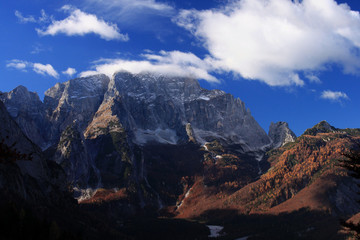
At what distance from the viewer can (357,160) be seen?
3916cm

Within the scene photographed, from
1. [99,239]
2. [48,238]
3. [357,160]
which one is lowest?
[99,239]

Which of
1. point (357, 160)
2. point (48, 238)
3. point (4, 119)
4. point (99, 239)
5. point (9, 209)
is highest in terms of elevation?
point (4, 119)

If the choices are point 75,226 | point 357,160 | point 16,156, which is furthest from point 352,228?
point 75,226

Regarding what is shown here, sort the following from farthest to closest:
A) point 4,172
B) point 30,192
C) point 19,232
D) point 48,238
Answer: point 30,192, point 4,172, point 48,238, point 19,232

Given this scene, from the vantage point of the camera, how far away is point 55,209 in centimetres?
19575

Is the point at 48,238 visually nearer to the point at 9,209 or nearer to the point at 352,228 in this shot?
the point at 9,209

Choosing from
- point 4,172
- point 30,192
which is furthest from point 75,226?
point 4,172

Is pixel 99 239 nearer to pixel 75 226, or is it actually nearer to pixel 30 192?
pixel 75 226

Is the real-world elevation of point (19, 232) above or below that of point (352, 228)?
below

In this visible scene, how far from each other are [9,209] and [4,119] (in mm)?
108333

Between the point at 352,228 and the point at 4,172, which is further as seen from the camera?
the point at 4,172

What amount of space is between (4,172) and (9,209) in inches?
2203

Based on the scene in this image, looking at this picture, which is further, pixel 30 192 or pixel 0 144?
pixel 30 192

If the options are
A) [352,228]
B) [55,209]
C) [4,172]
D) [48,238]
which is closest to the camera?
[352,228]
